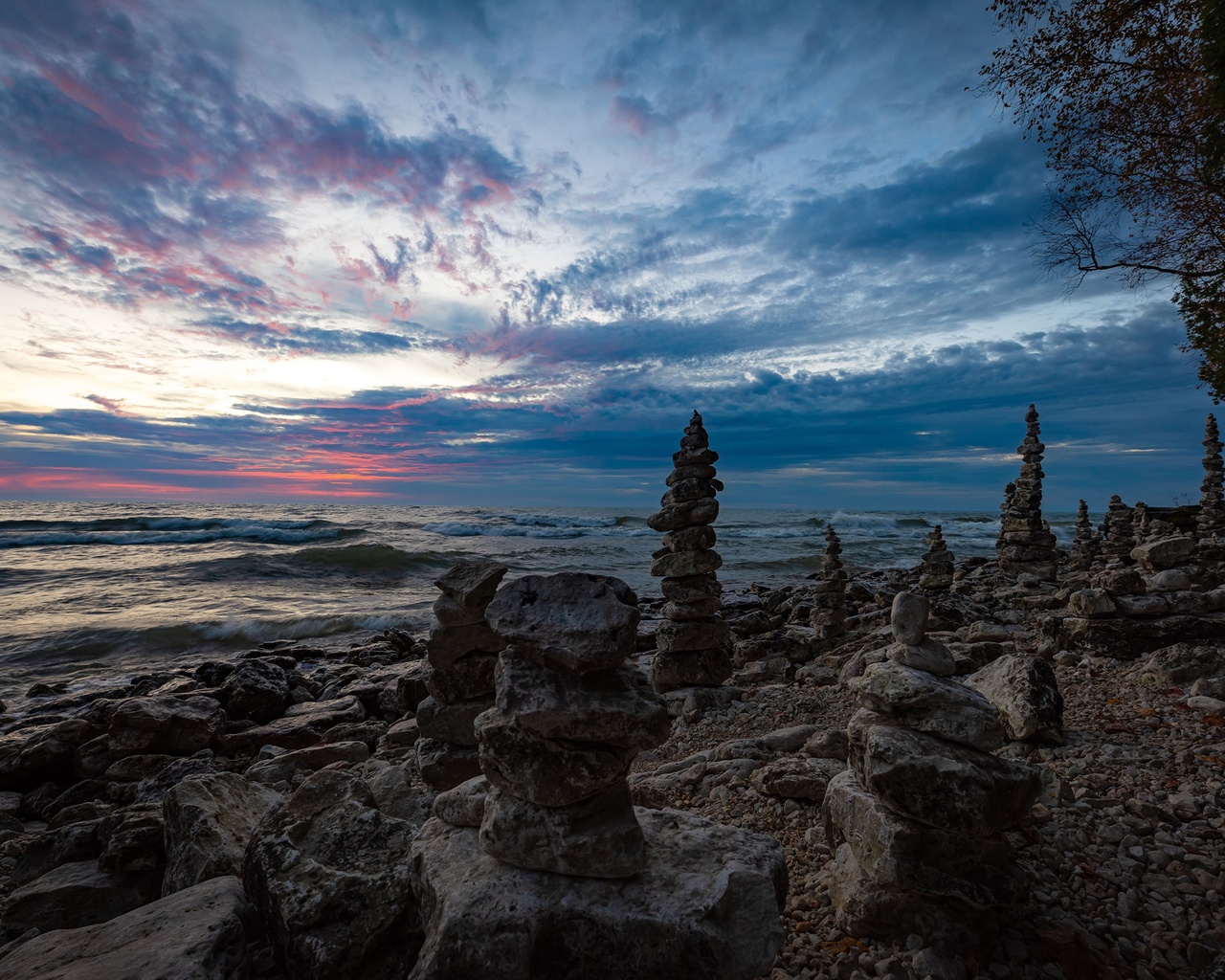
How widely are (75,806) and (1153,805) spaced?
11381mm

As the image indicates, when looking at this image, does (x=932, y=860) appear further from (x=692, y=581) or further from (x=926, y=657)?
(x=692, y=581)

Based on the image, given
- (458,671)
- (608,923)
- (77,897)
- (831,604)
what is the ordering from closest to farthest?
(608,923), (77,897), (458,671), (831,604)

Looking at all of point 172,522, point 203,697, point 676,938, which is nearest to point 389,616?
point 203,697

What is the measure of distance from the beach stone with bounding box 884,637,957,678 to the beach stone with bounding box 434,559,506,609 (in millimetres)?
3579

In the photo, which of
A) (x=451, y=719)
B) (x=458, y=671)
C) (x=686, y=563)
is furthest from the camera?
(x=686, y=563)

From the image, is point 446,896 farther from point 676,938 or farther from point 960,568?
point 960,568

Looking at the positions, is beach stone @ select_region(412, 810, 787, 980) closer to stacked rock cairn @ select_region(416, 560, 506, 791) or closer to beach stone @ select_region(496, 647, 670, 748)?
beach stone @ select_region(496, 647, 670, 748)

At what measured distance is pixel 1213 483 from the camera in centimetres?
2531

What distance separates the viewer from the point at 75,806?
7.53 meters

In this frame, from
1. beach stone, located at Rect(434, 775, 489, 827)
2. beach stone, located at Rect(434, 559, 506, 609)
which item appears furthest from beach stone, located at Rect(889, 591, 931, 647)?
beach stone, located at Rect(434, 559, 506, 609)

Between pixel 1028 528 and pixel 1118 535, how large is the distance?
14.0ft

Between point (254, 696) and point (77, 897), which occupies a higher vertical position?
point (77, 897)

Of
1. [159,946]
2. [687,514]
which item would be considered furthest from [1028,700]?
[159,946]

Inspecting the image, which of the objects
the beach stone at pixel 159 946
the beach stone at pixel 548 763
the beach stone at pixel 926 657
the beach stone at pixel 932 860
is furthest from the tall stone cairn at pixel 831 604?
the beach stone at pixel 159 946
